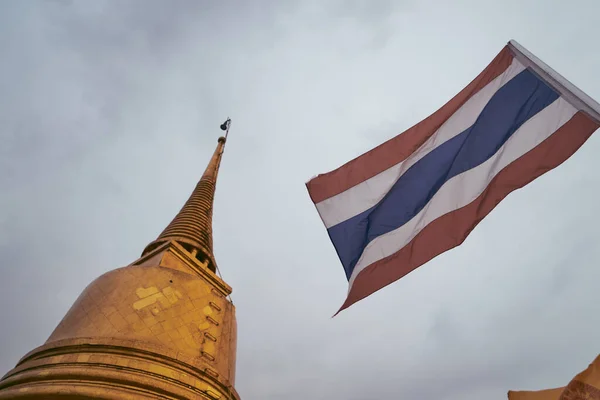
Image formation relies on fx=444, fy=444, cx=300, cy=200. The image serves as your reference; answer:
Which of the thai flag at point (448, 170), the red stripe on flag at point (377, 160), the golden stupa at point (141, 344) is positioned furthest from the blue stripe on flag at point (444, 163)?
the golden stupa at point (141, 344)

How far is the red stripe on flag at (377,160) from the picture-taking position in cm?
614

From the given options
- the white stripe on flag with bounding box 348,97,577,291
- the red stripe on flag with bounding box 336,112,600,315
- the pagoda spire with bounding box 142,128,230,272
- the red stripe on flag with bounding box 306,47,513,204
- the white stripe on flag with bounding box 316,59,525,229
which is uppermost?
the pagoda spire with bounding box 142,128,230,272

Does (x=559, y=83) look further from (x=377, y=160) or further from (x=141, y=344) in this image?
(x=141, y=344)

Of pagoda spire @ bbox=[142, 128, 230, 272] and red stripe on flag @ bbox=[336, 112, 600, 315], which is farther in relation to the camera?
pagoda spire @ bbox=[142, 128, 230, 272]

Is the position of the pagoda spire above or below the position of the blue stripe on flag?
above

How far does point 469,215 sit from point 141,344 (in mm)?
6289

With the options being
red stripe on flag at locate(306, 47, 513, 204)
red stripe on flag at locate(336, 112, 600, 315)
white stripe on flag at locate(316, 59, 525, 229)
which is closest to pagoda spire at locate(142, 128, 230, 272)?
red stripe on flag at locate(306, 47, 513, 204)

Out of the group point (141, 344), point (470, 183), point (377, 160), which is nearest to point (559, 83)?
point (470, 183)

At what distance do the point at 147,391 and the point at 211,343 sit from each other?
212 centimetres

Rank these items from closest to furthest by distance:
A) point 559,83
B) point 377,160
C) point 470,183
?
point 559,83 → point 470,183 → point 377,160

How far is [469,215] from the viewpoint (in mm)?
5352

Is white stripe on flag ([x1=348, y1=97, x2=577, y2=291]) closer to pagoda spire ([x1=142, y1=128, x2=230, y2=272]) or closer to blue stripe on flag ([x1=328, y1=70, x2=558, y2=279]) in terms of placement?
blue stripe on flag ([x1=328, y1=70, x2=558, y2=279])

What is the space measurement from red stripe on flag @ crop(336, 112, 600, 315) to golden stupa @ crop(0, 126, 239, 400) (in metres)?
4.46

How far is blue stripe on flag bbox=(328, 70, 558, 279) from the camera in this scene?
5.36 m
